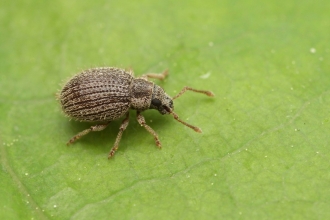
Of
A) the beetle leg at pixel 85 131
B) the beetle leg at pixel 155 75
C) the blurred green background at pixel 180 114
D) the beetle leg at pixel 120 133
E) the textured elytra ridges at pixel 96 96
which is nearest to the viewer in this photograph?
the blurred green background at pixel 180 114

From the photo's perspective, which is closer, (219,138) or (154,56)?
(219,138)

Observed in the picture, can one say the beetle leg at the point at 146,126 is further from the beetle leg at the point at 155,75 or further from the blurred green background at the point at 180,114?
the beetle leg at the point at 155,75

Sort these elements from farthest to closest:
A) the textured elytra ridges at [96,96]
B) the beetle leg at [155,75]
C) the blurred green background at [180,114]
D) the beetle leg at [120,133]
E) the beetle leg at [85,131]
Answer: the beetle leg at [155,75] → the beetle leg at [85,131] → the textured elytra ridges at [96,96] → the beetle leg at [120,133] → the blurred green background at [180,114]

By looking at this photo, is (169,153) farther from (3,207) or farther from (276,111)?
(3,207)

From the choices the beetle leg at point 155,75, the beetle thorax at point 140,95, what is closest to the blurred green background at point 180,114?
the beetle leg at point 155,75

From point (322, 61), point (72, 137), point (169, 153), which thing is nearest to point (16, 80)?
point (72, 137)

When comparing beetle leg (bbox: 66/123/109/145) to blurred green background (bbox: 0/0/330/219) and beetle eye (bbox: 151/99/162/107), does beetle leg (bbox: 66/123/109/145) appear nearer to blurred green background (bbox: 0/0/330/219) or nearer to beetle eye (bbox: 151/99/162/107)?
blurred green background (bbox: 0/0/330/219)

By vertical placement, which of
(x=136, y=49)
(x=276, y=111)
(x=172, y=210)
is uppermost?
(x=136, y=49)
